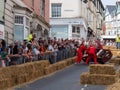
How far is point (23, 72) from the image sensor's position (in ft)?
66.9

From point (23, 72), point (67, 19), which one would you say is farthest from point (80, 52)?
point (67, 19)

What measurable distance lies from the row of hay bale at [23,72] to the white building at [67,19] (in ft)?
133

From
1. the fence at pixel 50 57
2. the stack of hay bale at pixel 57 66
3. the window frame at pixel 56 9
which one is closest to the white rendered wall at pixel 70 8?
the window frame at pixel 56 9

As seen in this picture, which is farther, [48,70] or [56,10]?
[56,10]

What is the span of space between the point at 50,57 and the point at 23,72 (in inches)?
319

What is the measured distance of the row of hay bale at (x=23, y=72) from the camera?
1789cm

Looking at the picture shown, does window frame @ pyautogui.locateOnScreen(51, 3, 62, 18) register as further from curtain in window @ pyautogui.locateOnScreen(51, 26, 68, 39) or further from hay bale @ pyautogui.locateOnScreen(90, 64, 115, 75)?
hay bale @ pyautogui.locateOnScreen(90, 64, 115, 75)

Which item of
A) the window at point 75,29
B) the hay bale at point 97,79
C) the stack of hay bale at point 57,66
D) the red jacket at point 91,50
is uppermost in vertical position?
the window at point 75,29

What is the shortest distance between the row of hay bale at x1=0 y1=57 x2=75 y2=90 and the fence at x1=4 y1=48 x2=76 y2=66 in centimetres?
40

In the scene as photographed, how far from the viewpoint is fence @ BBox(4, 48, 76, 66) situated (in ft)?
66.6

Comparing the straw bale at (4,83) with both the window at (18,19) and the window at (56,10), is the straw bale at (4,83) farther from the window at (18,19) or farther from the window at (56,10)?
the window at (56,10)

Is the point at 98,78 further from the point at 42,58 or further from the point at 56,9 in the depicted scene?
the point at 56,9

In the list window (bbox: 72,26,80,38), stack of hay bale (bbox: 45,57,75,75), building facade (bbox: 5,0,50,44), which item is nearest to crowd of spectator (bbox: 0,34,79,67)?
stack of hay bale (bbox: 45,57,75,75)

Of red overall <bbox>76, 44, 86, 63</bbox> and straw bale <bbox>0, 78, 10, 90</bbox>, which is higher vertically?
red overall <bbox>76, 44, 86, 63</bbox>
